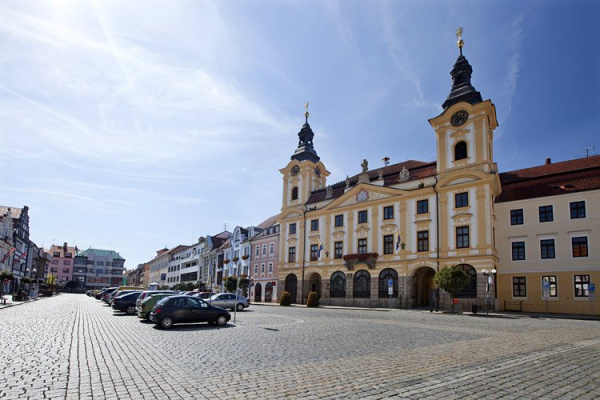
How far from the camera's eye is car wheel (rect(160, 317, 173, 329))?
17.9 metres

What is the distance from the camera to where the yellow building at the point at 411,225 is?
129 feet

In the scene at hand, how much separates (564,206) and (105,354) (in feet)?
121

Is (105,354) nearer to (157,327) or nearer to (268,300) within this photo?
(157,327)

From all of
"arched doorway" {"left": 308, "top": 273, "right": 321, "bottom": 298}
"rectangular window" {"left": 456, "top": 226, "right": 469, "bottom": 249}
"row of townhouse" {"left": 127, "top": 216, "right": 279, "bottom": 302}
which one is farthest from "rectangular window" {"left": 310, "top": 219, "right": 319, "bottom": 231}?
"rectangular window" {"left": 456, "top": 226, "right": 469, "bottom": 249}

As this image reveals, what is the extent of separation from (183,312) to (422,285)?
31567 millimetres

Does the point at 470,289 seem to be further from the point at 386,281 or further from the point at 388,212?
the point at 388,212

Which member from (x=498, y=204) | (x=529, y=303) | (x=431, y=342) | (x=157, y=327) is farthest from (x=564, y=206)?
(x=157, y=327)

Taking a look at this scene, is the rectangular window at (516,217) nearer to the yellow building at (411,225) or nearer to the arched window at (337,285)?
the yellow building at (411,225)

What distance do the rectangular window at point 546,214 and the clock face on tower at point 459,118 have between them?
34.7 feet

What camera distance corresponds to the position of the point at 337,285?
49.2 metres

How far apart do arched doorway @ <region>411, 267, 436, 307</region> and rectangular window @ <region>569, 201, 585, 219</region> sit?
1306 centimetres

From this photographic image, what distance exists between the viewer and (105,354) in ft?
36.0

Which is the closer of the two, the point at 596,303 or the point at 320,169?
the point at 596,303

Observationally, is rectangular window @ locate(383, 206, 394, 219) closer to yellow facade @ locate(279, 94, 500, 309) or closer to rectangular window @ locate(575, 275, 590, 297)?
yellow facade @ locate(279, 94, 500, 309)
